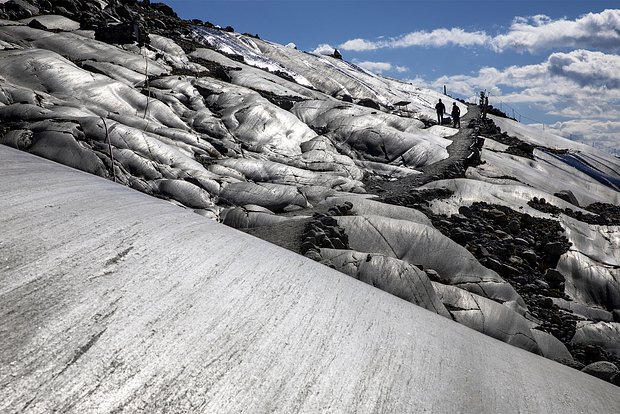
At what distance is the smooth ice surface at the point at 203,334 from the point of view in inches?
125

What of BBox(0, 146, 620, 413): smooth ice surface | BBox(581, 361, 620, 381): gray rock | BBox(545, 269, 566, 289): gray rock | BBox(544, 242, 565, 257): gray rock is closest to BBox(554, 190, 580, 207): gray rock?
BBox(544, 242, 565, 257): gray rock

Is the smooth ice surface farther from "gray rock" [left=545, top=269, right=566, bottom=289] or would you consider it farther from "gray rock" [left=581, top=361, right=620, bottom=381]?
"gray rock" [left=545, top=269, right=566, bottom=289]

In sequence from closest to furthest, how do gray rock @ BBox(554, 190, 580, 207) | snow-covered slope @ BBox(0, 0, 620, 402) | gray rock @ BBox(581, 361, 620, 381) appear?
gray rock @ BBox(581, 361, 620, 381)
snow-covered slope @ BBox(0, 0, 620, 402)
gray rock @ BBox(554, 190, 580, 207)

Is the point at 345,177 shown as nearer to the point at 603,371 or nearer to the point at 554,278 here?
the point at 554,278

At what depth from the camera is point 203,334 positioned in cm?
379

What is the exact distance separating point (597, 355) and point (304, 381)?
8652 mm

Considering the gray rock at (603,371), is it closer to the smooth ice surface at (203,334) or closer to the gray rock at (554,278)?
the smooth ice surface at (203,334)

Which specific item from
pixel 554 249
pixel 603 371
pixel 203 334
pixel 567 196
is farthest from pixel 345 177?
pixel 203 334

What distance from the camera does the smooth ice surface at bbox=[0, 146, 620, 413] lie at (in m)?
3.18

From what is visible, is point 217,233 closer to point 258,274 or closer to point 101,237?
point 258,274

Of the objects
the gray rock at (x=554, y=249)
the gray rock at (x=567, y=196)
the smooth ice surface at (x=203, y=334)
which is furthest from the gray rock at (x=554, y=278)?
the smooth ice surface at (x=203, y=334)

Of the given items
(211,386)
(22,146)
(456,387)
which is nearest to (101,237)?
(211,386)

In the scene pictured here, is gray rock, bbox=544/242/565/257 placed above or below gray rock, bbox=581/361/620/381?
below

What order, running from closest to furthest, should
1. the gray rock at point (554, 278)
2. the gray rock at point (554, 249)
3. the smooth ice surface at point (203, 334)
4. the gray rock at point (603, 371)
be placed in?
the smooth ice surface at point (203, 334) < the gray rock at point (603, 371) < the gray rock at point (554, 278) < the gray rock at point (554, 249)
